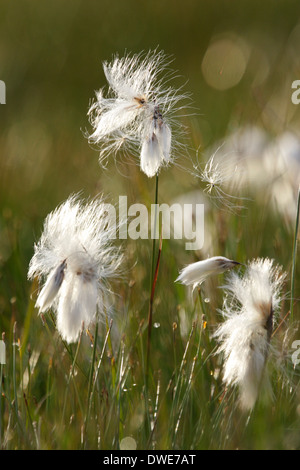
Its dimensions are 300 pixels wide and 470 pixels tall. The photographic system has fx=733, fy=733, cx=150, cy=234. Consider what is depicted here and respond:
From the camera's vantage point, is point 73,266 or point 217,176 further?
point 217,176

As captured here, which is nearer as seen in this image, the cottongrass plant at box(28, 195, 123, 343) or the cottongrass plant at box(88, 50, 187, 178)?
the cottongrass plant at box(28, 195, 123, 343)

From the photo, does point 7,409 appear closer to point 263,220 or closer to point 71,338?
point 71,338

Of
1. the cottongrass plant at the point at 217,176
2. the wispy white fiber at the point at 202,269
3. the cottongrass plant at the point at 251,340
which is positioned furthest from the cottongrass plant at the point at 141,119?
the cottongrass plant at the point at 251,340

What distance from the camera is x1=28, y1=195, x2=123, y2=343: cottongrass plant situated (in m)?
1.86

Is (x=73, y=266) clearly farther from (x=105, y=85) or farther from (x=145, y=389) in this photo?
(x=105, y=85)

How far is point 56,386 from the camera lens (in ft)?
6.88

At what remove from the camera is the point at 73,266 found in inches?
76.3

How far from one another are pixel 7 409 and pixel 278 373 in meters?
0.78

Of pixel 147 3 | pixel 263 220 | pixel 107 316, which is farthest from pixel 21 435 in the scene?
pixel 147 3

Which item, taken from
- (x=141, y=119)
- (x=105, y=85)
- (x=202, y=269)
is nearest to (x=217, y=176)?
(x=141, y=119)

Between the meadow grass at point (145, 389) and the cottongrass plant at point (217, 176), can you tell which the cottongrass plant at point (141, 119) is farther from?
the meadow grass at point (145, 389)

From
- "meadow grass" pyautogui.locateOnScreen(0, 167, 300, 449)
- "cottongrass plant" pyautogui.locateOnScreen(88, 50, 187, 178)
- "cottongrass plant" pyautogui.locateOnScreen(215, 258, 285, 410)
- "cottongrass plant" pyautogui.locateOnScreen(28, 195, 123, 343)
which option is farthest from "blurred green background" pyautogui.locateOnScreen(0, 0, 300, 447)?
"cottongrass plant" pyautogui.locateOnScreen(215, 258, 285, 410)

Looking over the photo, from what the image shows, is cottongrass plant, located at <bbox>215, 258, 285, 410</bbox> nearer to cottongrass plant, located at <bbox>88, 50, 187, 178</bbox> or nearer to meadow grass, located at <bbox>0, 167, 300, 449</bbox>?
meadow grass, located at <bbox>0, 167, 300, 449</bbox>

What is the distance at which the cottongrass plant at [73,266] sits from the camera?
1.86 m
